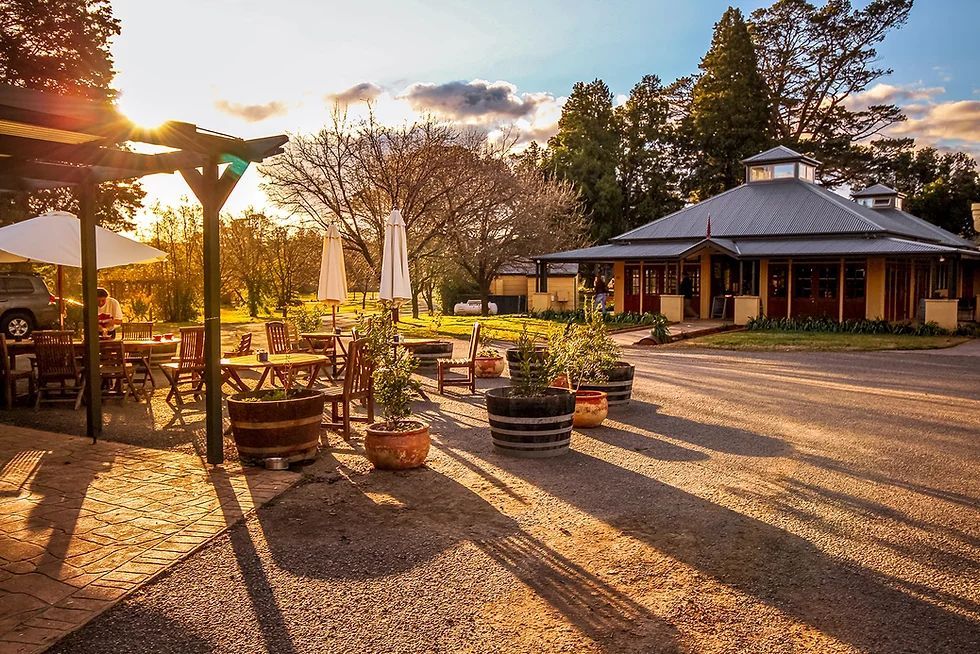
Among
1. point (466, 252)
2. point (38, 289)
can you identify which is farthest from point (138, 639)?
point (466, 252)

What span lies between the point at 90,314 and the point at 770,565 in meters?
6.82

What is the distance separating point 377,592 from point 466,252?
28.1 meters

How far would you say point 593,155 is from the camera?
147 ft

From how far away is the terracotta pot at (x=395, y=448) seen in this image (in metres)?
6.53

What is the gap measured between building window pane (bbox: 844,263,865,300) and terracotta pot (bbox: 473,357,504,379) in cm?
1760

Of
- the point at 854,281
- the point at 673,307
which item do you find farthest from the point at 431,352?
the point at 854,281

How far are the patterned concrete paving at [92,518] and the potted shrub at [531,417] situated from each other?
2.03m

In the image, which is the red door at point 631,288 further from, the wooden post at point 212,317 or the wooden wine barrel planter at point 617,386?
the wooden post at point 212,317

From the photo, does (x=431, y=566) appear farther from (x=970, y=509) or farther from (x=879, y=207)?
(x=879, y=207)

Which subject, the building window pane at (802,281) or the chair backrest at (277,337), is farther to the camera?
the building window pane at (802,281)

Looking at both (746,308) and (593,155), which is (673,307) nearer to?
(746,308)

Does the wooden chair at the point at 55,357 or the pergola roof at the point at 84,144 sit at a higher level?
the pergola roof at the point at 84,144

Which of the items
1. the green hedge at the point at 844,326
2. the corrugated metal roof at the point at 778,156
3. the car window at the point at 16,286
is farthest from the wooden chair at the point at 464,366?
the corrugated metal roof at the point at 778,156

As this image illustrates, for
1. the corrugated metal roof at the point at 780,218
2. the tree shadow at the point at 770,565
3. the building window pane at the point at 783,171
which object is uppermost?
the building window pane at the point at 783,171
